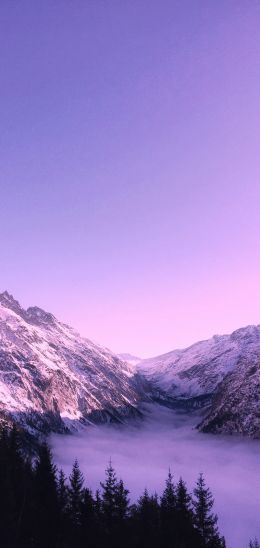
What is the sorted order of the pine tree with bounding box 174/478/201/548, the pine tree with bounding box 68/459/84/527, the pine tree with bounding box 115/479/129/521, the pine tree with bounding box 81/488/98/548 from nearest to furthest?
the pine tree with bounding box 81/488/98/548, the pine tree with bounding box 68/459/84/527, the pine tree with bounding box 174/478/201/548, the pine tree with bounding box 115/479/129/521

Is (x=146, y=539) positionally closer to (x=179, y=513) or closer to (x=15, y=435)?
(x=179, y=513)

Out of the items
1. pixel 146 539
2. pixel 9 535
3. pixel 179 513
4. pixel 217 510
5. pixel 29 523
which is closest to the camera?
pixel 9 535

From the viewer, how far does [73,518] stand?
2403 inches

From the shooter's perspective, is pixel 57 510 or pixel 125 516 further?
pixel 125 516

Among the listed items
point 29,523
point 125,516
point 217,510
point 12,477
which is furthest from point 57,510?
point 217,510

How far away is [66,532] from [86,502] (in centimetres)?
472

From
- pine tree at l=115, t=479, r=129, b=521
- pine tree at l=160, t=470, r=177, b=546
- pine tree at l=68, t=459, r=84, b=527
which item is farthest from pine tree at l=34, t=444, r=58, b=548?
pine tree at l=160, t=470, r=177, b=546

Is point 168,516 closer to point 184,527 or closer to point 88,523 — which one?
point 184,527

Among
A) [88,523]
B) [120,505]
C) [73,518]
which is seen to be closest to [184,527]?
[120,505]

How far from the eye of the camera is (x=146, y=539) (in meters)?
58.1

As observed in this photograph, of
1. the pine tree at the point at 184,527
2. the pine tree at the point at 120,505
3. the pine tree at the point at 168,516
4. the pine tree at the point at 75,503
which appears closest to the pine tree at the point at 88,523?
the pine tree at the point at 75,503

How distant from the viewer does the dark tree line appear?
52781 millimetres

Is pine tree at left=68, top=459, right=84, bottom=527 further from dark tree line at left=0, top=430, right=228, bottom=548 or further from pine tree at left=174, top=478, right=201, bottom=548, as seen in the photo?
pine tree at left=174, top=478, right=201, bottom=548

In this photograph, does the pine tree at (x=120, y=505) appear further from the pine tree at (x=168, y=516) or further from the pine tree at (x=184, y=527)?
the pine tree at (x=184, y=527)
